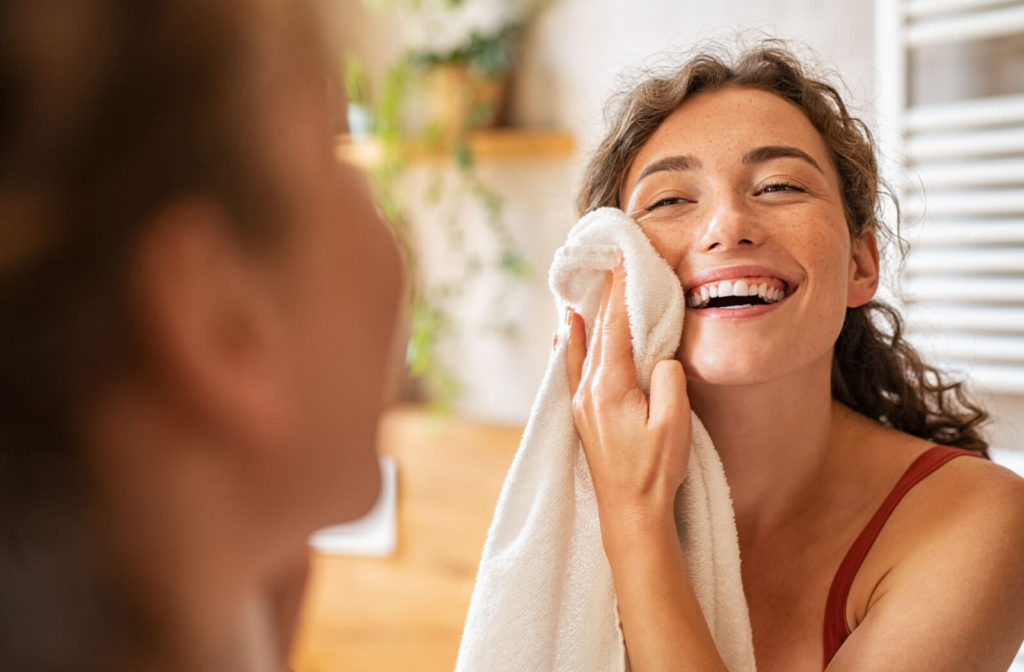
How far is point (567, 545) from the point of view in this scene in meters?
0.87

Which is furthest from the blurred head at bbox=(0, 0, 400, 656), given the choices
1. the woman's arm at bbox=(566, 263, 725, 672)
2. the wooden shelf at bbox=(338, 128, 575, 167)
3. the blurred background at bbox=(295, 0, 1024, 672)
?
the wooden shelf at bbox=(338, 128, 575, 167)

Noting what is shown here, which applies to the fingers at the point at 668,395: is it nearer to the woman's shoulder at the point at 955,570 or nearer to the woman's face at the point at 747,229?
the woman's face at the point at 747,229

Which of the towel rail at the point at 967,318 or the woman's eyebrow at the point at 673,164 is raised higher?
the woman's eyebrow at the point at 673,164

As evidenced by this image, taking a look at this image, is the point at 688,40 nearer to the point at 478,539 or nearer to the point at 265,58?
the point at 478,539

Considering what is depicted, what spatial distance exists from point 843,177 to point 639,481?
440 millimetres

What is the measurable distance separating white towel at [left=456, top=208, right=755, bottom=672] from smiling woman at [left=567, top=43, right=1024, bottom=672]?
0.03 meters

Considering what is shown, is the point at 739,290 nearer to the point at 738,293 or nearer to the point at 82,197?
the point at 738,293

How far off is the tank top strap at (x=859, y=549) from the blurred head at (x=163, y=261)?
79 centimetres

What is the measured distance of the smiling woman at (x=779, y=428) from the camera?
815 mm

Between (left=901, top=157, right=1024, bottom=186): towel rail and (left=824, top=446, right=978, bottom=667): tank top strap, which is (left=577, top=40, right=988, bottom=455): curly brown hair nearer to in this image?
(left=824, top=446, right=978, bottom=667): tank top strap

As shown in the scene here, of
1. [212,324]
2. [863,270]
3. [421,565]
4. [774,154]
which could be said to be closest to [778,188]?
[774,154]

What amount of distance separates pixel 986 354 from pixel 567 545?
90cm

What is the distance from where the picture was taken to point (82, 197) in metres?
0.20

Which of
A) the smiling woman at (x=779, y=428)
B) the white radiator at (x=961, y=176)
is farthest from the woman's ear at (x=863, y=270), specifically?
the white radiator at (x=961, y=176)
